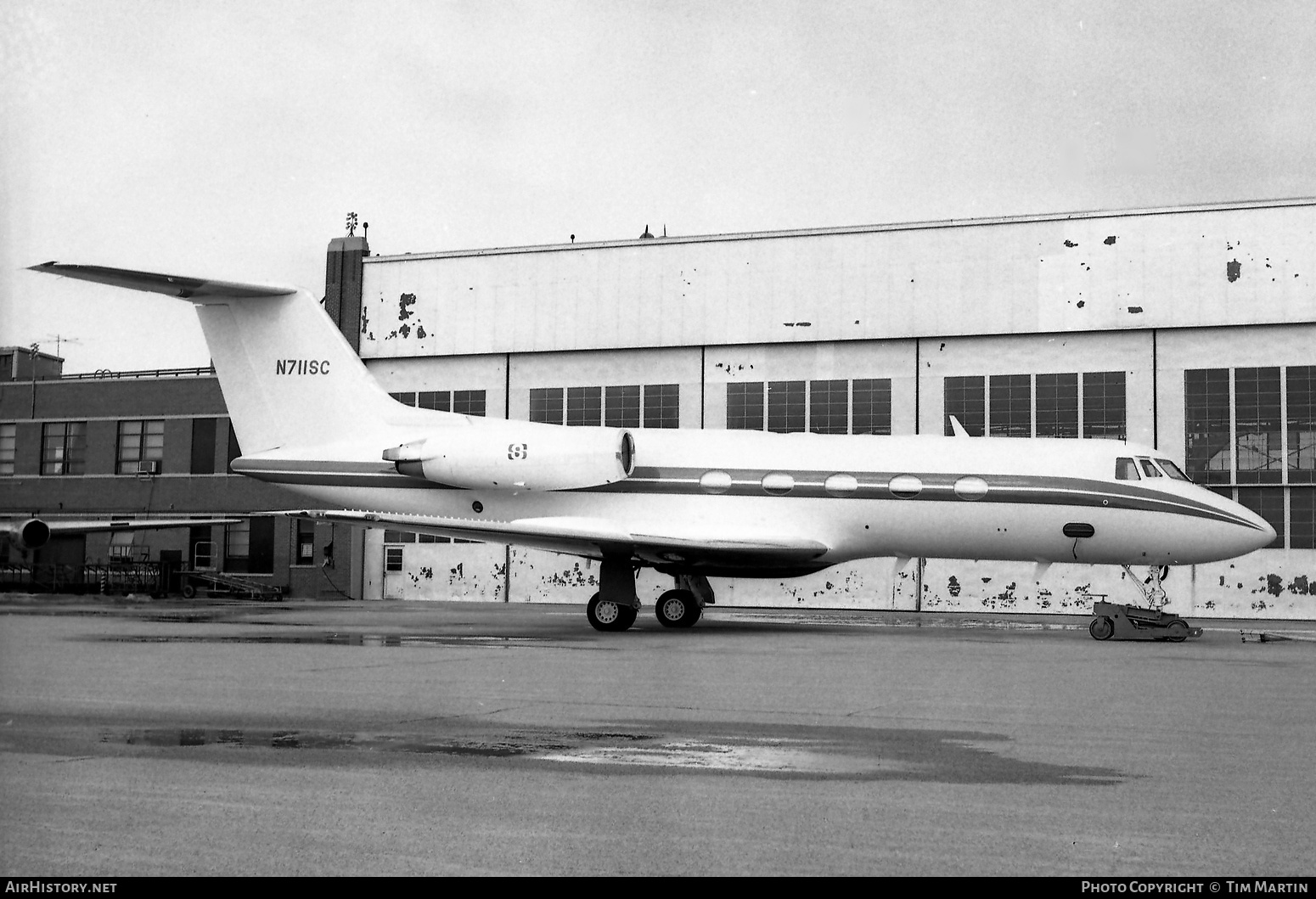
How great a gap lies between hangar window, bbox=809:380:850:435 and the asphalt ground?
61.0 feet

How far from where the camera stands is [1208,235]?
3114cm

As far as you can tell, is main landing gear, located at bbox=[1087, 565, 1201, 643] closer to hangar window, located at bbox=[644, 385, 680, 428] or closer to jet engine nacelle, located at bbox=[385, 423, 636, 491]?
jet engine nacelle, located at bbox=[385, 423, 636, 491]

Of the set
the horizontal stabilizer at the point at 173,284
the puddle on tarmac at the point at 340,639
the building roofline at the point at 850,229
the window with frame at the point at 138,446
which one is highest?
the building roofline at the point at 850,229

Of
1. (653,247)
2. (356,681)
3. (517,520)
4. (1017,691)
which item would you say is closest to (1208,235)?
(653,247)

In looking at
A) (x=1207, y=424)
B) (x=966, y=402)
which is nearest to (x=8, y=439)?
(x=966, y=402)

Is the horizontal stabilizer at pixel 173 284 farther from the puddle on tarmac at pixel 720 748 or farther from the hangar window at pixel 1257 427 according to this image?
the hangar window at pixel 1257 427

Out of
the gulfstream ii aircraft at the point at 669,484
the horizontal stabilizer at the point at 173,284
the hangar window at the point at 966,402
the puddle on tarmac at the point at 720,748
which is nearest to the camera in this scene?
the puddle on tarmac at the point at 720,748

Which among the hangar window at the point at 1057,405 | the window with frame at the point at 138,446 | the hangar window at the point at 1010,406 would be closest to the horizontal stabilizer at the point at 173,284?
the hangar window at the point at 1010,406

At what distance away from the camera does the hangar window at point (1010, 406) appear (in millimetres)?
32281

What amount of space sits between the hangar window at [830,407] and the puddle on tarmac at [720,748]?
2514cm

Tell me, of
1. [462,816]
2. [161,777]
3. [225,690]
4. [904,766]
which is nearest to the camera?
[462,816]

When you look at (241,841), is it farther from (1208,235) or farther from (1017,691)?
(1208,235)

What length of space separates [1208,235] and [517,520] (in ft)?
65.3

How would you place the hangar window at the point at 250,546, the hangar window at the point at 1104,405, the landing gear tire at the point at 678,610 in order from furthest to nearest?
the hangar window at the point at 250,546 → the hangar window at the point at 1104,405 → the landing gear tire at the point at 678,610
